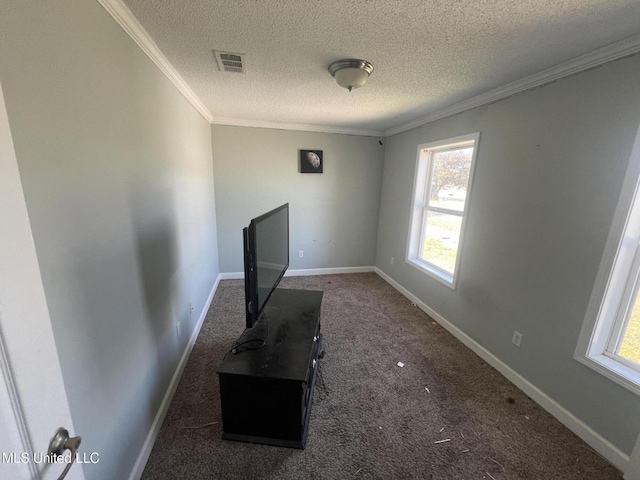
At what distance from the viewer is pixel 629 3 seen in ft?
3.59

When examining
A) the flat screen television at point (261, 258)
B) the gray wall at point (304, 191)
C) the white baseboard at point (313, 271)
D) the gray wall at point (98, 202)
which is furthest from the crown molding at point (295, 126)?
the white baseboard at point (313, 271)

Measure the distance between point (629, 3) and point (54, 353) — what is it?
7.57ft

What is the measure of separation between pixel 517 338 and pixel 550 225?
0.88 metres

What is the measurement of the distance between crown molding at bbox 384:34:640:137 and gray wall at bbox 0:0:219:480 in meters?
2.46

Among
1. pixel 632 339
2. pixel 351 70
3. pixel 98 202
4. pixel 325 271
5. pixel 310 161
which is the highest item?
pixel 351 70

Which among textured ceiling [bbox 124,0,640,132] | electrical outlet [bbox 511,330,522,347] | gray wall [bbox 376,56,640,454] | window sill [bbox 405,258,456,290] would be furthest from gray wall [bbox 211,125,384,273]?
electrical outlet [bbox 511,330,522,347]

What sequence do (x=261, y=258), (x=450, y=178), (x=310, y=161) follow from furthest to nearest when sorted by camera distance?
(x=310, y=161) < (x=450, y=178) < (x=261, y=258)

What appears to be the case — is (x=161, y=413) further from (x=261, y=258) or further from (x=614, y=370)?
(x=614, y=370)

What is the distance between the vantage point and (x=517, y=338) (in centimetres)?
198

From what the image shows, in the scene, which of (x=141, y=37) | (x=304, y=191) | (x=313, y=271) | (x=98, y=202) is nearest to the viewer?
(x=98, y=202)

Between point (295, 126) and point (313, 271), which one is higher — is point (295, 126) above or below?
above

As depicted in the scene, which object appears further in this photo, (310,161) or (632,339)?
(310,161)

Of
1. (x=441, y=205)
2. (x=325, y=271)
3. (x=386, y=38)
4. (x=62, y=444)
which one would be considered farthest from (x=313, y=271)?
(x=62, y=444)

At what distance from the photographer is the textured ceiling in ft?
3.82
